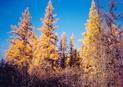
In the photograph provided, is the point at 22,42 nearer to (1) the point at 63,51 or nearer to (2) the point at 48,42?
(2) the point at 48,42

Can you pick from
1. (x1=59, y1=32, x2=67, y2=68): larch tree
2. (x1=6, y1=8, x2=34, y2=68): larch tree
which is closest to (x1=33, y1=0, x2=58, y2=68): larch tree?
(x1=6, y1=8, x2=34, y2=68): larch tree

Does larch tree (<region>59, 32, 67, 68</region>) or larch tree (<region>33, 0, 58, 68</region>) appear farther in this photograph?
larch tree (<region>59, 32, 67, 68</region>)

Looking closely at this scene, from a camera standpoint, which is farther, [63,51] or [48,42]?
[63,51]

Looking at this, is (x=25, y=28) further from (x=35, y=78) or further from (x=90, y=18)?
(x=35, y=78)

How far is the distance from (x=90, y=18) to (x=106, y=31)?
35288mm

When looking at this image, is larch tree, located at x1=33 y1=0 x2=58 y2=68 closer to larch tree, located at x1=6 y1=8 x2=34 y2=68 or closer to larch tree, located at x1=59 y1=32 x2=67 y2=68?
Result: larch tree, located at x1=6 y1=8 x2=34 y2=68

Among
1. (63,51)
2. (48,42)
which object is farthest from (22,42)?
(63,51)

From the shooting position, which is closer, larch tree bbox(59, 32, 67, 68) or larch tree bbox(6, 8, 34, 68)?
larch tree bbox(6, 8, 34, 68)

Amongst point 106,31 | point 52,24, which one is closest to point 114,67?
point 106,31

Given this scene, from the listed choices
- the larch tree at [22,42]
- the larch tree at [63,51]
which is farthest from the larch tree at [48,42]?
the larch tree at [63,51]

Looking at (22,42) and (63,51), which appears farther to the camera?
(63,51)

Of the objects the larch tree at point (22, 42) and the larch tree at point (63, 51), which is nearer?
the larch tree at point (22, 42)

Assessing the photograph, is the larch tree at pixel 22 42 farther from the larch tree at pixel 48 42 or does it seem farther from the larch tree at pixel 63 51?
the larch tree at pixel 63 51

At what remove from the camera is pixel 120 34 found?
18.5 ft
